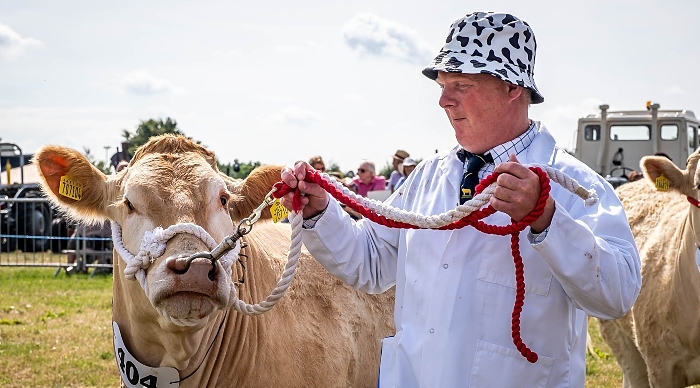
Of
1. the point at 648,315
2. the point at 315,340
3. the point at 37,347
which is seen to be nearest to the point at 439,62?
the point at 315,340

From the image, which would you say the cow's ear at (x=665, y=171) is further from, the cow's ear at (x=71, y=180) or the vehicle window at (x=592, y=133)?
the vehicle window at (x=592, y=133)

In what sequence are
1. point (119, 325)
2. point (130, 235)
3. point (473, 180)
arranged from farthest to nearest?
point (119, 325) → point (130, 235) → point (473, 180)

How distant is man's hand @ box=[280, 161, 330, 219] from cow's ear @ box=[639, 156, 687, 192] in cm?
382

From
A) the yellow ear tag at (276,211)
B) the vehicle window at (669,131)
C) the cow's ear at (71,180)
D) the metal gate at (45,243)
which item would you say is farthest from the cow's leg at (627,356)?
the vehicle window at (669,131)

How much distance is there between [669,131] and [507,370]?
54.5ft

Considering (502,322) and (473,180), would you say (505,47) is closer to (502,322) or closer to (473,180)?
(473,180)

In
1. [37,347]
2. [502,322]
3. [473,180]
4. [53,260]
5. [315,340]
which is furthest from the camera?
[53,260]

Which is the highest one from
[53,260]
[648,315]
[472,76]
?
[472,76]

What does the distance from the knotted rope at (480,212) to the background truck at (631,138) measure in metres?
15.5

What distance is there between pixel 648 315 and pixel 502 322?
381 centimetres

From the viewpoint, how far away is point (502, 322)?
2770 mm

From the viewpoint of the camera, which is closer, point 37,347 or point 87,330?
point 37,347

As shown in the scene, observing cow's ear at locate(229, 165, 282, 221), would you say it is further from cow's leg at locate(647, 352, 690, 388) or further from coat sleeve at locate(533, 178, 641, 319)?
cow's leg at locate(647, 352, 690, 388)

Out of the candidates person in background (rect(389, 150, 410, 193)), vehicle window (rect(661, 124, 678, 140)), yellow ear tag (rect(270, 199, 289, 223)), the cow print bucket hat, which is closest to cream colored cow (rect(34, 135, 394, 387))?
yellow ear tag (rect(270, 199, 289, 223))
